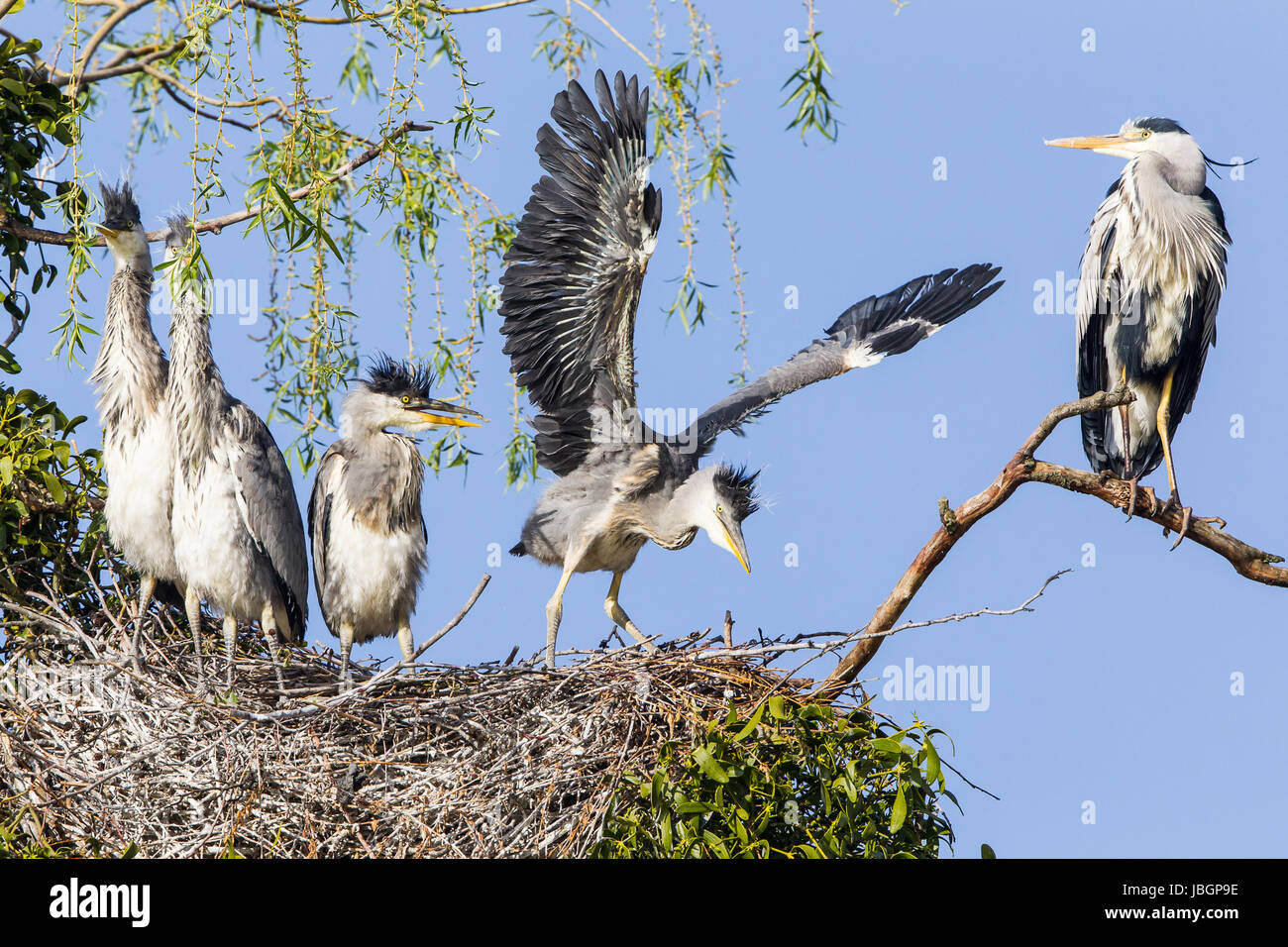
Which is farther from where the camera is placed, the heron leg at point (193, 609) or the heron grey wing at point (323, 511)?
the heron grey wing at point (323, 511)

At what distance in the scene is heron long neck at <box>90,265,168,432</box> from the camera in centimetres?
425

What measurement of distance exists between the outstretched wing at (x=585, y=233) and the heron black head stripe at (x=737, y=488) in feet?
1.71

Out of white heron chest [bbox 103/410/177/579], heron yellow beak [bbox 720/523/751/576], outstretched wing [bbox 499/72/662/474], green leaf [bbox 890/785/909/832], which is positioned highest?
outstretched wing [bbox 499/72/662/474]

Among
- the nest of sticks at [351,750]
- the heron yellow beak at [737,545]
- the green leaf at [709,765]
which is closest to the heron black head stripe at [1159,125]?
the heron yellow beak at [737,545]

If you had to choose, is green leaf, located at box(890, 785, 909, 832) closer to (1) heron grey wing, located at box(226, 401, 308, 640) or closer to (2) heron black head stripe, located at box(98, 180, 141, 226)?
(1) heron grey wing, located at box(226, 401, 308, 640)

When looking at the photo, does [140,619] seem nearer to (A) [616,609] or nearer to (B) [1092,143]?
(A) [616,609]

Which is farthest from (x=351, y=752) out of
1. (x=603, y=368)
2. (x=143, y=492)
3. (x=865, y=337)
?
(x=865, y=337)

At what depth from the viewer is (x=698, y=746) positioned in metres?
3.11

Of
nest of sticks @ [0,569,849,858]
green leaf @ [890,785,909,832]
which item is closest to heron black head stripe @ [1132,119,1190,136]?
nest of sticks @ [0,569,849,858]

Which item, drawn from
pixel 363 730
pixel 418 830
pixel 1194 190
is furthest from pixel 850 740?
pixel 1194 190

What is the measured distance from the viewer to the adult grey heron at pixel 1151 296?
475 cm

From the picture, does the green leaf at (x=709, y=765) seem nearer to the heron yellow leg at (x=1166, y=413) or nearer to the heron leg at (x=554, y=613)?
the heron leg at (x=554, y=613)

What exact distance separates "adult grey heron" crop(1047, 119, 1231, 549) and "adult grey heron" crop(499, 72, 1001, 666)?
73 cm

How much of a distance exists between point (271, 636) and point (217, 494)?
0.48m
